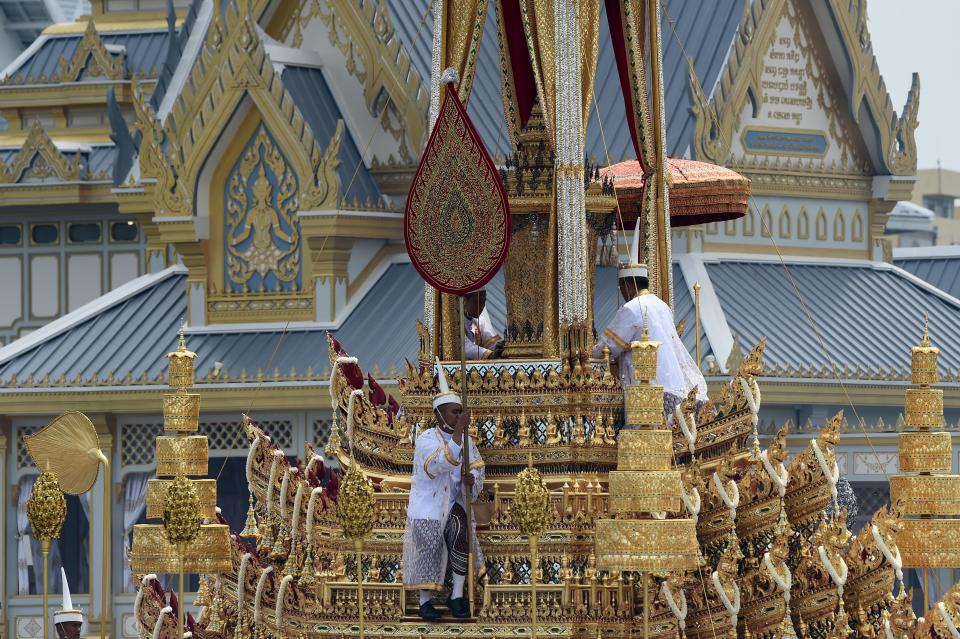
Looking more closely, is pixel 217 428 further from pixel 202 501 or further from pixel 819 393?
pixel 202 501

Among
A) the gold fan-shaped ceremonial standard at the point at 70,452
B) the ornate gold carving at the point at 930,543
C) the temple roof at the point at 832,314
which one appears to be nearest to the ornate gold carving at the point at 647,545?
the ornate gold carving at the point at 930,543

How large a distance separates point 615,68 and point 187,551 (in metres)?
13.2

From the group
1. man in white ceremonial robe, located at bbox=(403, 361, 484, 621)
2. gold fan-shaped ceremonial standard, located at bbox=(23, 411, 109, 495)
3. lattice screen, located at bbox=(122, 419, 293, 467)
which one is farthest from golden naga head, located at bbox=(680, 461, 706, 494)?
lattice screen, located at bbox=(122, 419, 293, 467)

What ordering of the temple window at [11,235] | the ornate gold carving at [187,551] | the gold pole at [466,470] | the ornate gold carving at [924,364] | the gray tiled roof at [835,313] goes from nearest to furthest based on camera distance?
the gold pole at [466,470] < the ornate gold carving at [924,364] < the ornate gold carving at [187,551] < the gray tiled roof at [835,313] < the temple window at [11,235]

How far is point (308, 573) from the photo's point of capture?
67.7 feet

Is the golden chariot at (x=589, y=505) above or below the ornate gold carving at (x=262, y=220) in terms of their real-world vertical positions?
below

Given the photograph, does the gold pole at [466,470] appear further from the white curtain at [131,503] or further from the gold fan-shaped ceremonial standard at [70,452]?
the white curtain at [131,503]

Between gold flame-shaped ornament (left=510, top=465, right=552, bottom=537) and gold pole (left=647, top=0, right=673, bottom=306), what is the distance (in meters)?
3.25

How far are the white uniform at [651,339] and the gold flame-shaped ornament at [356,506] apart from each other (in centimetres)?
226

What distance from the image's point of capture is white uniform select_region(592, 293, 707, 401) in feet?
67.1

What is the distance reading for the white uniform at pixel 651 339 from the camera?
20.4 metres

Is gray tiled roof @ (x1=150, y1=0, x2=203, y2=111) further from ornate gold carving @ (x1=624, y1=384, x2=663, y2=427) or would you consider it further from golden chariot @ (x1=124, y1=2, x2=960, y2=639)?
ornate gold carving @ (x1=624, y1=384, x2=663, y2=427)

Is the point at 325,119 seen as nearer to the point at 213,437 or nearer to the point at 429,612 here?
the point at 213,437

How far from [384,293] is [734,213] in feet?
34.5
